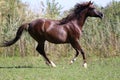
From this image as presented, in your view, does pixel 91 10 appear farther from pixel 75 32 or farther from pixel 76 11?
pixel 75 32

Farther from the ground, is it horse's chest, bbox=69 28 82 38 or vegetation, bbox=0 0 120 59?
horse's chest, bbox=69 28 82 38

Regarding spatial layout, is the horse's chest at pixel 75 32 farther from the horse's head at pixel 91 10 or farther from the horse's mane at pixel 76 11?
the horse's head at pixel 91 10

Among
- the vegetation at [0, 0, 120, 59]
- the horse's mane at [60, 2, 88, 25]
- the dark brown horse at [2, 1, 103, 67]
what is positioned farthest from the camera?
the vegetation at [0, 0, 120, 59]

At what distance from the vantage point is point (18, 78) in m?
9.82

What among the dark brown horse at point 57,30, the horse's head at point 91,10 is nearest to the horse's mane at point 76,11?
the dark brown horse at point 57,30

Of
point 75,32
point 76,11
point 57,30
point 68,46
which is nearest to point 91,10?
point 76,11

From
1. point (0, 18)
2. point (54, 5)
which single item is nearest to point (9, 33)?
point (0, 18)

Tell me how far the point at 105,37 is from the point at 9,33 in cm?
427

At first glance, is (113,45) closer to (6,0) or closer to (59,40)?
(59,40)

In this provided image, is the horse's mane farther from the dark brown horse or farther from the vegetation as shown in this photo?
the vegetation

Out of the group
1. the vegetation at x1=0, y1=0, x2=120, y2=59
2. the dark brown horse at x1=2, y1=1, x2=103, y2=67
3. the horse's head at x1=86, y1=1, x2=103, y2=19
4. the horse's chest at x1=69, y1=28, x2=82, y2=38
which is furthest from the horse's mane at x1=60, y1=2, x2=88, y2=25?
the vegetation at x1=0, y1=0, x2=120, y2=59

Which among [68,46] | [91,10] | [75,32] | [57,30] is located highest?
[91,10]

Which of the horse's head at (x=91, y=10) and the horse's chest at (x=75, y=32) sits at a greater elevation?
the horse's head at (x=91, y=10)

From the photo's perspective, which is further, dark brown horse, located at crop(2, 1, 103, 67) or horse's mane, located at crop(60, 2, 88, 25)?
horse's mane, located at crop(60, 2, 88, 25)
